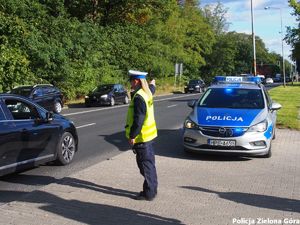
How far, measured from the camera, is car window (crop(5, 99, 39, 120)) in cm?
881

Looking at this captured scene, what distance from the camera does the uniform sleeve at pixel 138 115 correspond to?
6727 millimetres

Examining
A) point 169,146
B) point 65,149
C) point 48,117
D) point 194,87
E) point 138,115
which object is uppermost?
point 138,115

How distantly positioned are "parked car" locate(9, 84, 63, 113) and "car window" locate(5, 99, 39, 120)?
14.4 m

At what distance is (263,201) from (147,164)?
5.23 feet

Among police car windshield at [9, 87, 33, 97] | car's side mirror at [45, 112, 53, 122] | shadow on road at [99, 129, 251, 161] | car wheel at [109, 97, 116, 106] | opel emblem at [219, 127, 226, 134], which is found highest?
car's side mirror at [45, 112, 53, 122]

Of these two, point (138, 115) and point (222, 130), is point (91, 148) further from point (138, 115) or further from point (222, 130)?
point (138, 115)

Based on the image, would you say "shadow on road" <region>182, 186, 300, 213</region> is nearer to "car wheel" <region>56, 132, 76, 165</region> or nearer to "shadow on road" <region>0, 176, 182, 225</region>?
"shadow on road" <region>0, 176, 182, 225</region>

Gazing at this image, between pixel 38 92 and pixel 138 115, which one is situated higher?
pixel 138 115

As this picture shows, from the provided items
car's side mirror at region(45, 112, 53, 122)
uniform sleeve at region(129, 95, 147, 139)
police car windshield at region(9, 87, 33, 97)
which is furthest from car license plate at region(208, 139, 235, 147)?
police car windshield at region(9, 87, 33, 97)

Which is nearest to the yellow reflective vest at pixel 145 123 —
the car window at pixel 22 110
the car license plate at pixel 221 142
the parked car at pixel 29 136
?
the parked car at pixel 29 136

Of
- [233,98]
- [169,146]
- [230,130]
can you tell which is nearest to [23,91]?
[169,146]

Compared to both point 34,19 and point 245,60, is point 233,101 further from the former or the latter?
point 245,60

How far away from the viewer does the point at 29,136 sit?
28.7ft

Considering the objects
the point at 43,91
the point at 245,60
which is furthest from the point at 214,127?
the point at 245,60
